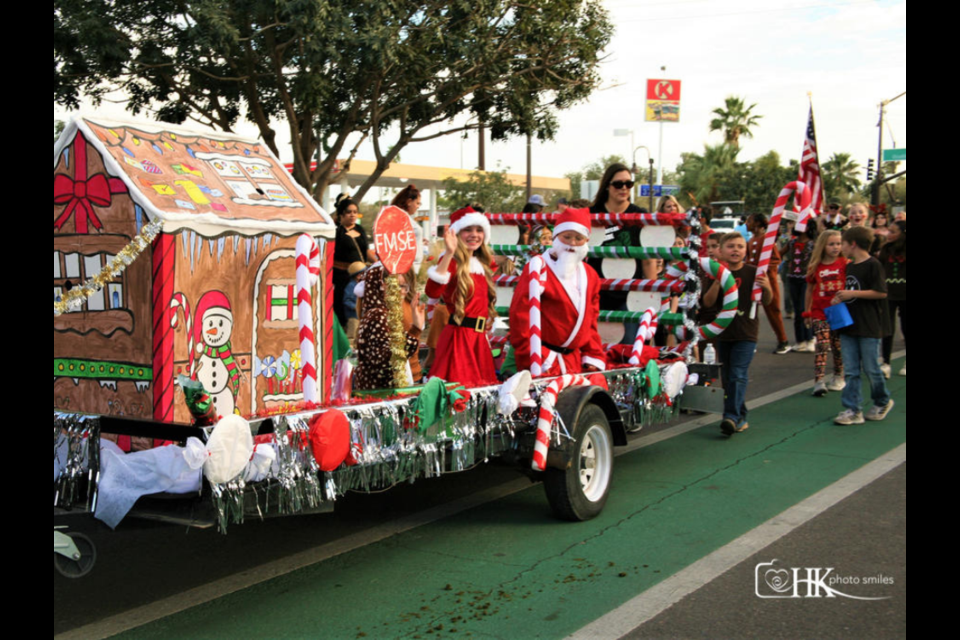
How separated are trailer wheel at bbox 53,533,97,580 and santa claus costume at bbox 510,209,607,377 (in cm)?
296

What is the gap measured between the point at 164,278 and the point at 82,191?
28.6 inches

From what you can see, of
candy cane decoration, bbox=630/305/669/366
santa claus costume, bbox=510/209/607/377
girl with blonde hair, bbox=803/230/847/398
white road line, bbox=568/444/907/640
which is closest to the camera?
white road line, bbox=568/444/907/640

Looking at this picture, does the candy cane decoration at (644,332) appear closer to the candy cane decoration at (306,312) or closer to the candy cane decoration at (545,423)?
the candy cane decoration at (545,423)

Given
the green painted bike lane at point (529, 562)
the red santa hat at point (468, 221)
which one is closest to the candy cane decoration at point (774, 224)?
the green painted bike lane at point (529, 562)

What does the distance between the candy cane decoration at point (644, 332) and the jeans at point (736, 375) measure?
112cm

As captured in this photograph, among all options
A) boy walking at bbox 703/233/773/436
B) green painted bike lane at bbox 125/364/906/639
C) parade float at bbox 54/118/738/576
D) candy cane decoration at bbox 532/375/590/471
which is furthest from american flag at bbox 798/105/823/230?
candy cane decoration at bbox 532/375/590/471

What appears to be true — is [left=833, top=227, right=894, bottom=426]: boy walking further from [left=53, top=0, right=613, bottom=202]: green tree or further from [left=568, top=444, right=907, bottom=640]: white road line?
[left=53, top=0, right=613, bottom=202]: green tree

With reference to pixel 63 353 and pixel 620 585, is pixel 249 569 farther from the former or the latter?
pixel 620 585

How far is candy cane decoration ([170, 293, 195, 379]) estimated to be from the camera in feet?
14.6

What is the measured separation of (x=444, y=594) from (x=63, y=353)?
2.32 meters

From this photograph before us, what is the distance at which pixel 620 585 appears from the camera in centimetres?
452

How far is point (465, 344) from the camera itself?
6328mm
